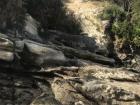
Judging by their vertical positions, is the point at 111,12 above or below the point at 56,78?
above

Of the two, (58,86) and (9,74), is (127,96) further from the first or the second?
(9,74)

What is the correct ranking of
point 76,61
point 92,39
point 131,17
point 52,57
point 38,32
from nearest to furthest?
point 52,57 < point 76,61 < point 38,32 < point 92,39 < point 131,17

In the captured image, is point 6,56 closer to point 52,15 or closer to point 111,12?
point 52,15

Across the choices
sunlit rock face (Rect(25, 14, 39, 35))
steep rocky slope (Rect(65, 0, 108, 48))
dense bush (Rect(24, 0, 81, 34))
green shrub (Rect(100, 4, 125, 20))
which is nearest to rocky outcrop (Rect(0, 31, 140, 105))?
sunlit rock face (Rect(25, 14, 39, 35))

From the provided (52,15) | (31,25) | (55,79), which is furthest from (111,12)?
(55,79)

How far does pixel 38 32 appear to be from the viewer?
63.6 ft

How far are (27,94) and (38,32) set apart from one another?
645cm

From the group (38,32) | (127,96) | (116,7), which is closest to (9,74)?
(127,96)

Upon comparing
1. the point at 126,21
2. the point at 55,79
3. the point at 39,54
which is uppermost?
the point at 126,21

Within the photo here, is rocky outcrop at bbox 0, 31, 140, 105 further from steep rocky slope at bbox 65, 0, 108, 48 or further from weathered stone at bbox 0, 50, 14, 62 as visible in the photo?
steep rocky slope at bbox 65, 0, 108, 48

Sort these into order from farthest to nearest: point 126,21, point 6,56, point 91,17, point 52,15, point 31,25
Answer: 1. point 91,17
2. point 126,21
3. point 52,15
4. point 31,25
5. point 6,56

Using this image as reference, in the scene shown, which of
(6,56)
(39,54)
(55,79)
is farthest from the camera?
(39,54)

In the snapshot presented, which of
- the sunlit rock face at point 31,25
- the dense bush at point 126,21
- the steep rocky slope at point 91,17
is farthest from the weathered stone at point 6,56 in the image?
the dense bush at point 126,21

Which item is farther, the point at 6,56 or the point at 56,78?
the point at 56,78
